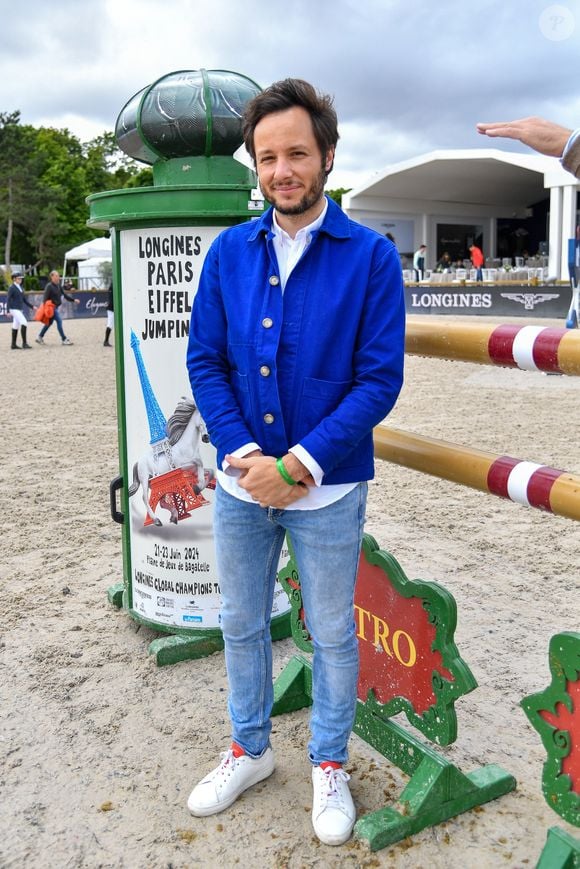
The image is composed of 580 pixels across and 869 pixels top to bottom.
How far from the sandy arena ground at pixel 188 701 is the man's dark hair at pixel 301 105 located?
1851 mm

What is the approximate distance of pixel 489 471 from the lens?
224 cm

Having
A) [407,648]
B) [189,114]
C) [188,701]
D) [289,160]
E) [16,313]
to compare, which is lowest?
[188,701]

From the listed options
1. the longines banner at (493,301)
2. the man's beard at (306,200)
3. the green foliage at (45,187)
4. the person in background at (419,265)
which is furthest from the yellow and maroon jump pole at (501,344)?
the green foliage at (45,187)

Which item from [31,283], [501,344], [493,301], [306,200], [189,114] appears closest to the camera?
[306,200]

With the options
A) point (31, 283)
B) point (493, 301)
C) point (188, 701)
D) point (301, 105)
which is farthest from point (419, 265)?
point (301, 105)

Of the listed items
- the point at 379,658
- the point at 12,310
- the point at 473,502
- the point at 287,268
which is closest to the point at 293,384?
the point at 287,268

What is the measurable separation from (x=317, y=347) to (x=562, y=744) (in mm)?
1113

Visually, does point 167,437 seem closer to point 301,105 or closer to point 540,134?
point 301,105

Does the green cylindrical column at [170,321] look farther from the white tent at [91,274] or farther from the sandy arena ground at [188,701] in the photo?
the white tent at [91,274]

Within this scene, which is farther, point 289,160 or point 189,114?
point 189,114

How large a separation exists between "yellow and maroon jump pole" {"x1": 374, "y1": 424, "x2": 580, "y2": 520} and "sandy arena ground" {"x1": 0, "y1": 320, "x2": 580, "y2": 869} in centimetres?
94

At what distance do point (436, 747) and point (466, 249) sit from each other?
37816 mm

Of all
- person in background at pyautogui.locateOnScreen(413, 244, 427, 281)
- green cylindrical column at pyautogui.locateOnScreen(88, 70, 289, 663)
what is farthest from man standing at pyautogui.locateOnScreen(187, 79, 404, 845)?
person in background at pyautogui.locateOnScreen(413, 244, 427, 281)

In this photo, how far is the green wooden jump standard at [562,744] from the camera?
185cm
